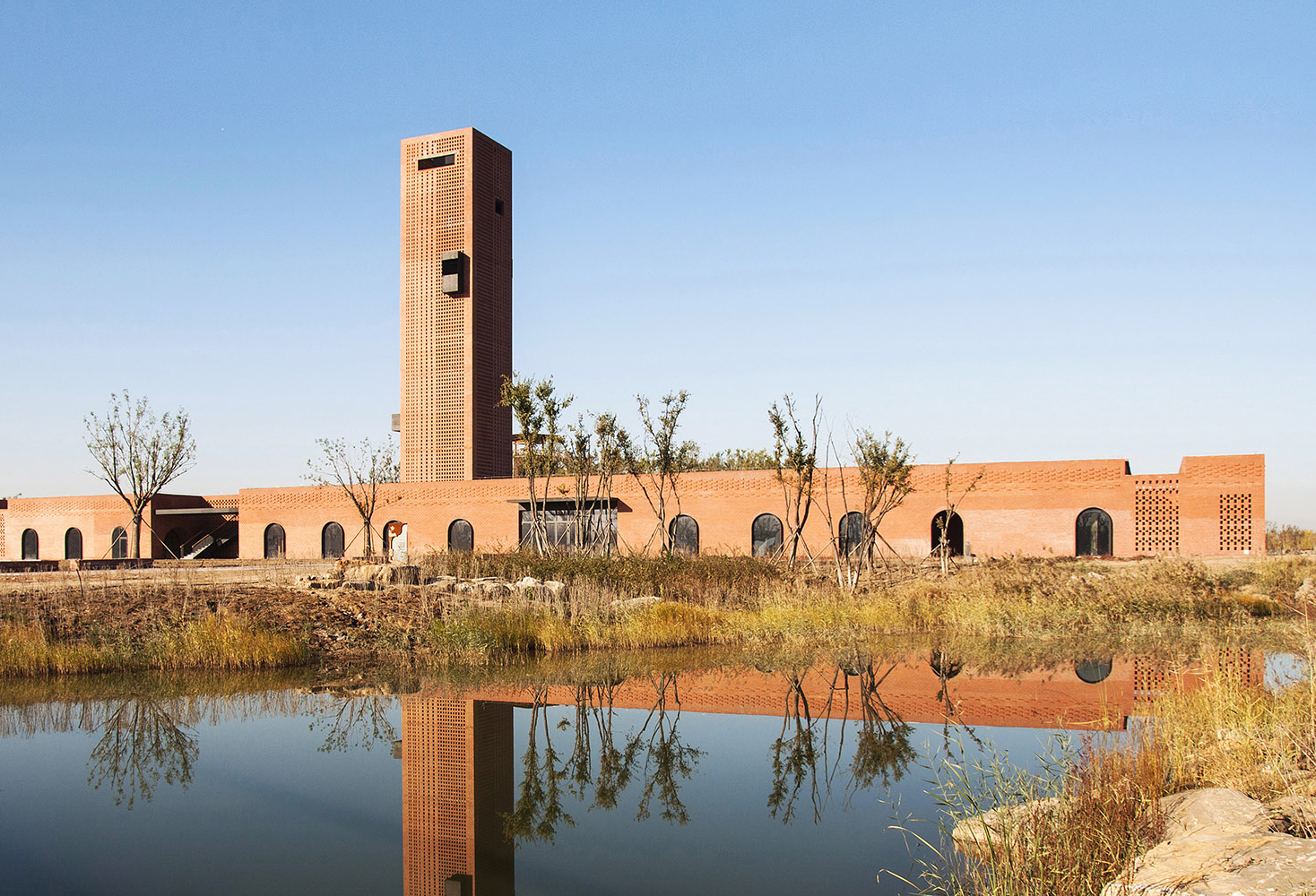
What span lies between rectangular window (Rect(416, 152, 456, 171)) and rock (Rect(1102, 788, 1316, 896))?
145 feet

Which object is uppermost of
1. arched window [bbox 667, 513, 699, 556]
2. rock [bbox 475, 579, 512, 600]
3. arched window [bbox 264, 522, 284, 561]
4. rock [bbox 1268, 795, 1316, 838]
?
rock [bbox 1268, 795, 1316, 838]

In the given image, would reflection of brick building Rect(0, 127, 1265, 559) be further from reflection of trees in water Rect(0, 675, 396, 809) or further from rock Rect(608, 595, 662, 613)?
reflection of trees in water Rect(0, 675, 396, 809)

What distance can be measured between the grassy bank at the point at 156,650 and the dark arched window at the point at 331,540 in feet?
95.7

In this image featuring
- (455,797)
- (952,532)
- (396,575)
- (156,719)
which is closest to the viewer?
(455,797)

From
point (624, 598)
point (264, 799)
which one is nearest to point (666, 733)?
point (264, 799)

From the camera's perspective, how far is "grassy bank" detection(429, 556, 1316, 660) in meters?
14.1

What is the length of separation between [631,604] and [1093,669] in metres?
6.87

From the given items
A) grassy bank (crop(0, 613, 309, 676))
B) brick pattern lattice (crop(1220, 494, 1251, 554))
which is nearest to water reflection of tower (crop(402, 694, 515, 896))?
grassy bank (crop(0, 613, 309, 676))

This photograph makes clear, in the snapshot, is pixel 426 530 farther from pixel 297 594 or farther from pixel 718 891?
pixel 718 891

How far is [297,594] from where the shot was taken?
16281 millimetres

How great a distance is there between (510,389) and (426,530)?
16.3 meters

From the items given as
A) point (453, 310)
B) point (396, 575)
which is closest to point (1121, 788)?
point (396, 575)

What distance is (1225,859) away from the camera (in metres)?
4.23

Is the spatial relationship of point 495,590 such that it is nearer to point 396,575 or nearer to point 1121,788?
point 396,575
